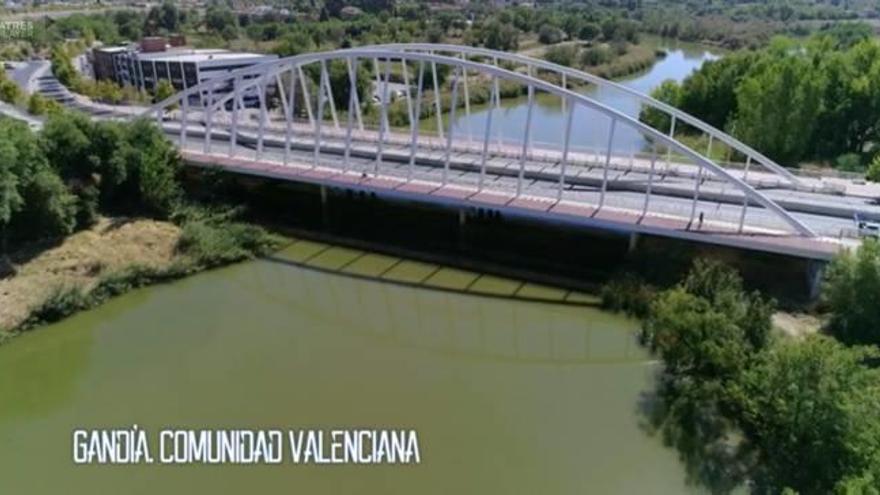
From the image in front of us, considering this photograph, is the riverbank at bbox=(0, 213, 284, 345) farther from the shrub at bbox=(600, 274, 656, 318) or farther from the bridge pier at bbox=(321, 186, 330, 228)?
the shrub at bbox=(600, 274, 656, 318)

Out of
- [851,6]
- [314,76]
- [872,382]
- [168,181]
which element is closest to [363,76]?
[314,76]

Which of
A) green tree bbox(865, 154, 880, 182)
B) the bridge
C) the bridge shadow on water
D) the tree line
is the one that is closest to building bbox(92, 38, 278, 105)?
the bridge

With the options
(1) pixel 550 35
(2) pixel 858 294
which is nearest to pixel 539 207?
(2) pixel 858 294

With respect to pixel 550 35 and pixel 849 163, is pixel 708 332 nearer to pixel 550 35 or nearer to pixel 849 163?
pixel 849 163

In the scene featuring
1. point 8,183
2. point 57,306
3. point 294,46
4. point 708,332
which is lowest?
point 57,306

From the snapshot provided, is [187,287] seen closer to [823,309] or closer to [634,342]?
[634,342]

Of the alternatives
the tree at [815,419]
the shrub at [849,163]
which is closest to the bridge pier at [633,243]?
the tree at [815,419]

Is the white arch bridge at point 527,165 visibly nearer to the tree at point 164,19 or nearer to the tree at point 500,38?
the tree at point 500,38
